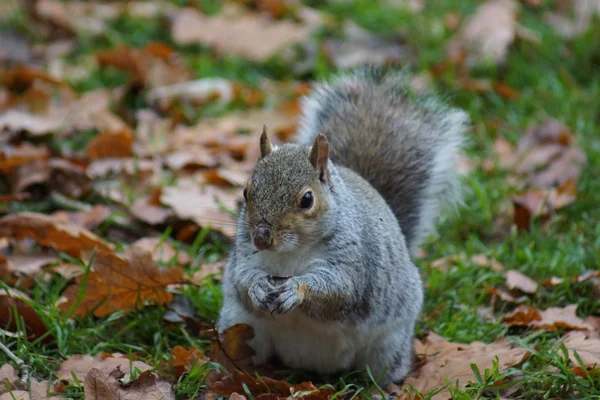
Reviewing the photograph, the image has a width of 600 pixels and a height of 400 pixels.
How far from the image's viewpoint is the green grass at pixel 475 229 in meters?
2.17

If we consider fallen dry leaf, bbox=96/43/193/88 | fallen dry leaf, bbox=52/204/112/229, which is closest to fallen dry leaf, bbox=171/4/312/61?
fallen dry leaf, bbox=96/43/193/88

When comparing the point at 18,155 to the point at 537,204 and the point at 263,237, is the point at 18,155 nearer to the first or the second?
the point at 263,237

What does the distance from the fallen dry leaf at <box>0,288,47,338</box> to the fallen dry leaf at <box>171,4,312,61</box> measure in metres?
2.40

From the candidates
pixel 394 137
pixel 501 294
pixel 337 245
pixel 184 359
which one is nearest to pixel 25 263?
pixel 184 359

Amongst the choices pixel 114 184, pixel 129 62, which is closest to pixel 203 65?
pixel 129 62

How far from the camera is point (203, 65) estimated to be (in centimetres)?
421

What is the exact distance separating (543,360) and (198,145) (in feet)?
6.07

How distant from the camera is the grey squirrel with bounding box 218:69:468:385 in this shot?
6.28 ft

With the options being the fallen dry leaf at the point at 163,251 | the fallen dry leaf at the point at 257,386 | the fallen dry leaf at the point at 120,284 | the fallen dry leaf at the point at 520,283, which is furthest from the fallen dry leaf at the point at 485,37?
the fallen dry leaf at the point at 257,386

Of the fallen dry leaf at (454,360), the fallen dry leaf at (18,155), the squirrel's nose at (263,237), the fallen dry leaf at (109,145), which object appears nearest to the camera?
the squirrel's nose at (263,237)

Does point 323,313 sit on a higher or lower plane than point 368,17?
lower

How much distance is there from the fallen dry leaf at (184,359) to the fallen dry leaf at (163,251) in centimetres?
55

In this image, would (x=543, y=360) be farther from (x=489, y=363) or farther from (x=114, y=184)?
(x=114, y=184)

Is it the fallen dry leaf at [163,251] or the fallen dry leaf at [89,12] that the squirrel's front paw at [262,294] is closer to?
the fallen dry leaf at [163,251]
